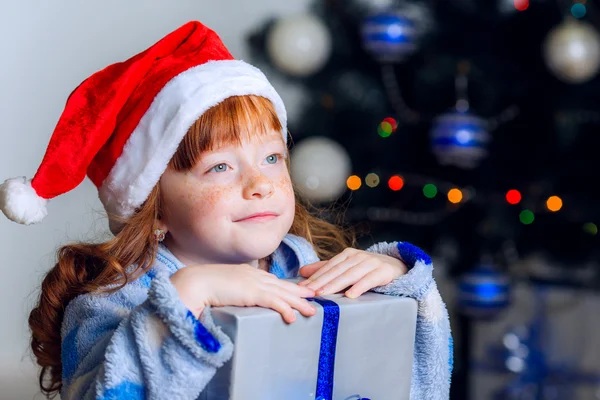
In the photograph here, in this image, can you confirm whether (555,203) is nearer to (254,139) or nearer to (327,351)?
(254,139)

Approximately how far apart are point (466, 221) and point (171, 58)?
1.30 metres

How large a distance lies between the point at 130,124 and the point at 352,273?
0.39m

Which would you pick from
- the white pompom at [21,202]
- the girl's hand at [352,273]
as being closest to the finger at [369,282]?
the girl's hand at [352,273]

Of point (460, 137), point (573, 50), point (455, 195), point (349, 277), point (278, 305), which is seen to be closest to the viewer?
point (278, 305)

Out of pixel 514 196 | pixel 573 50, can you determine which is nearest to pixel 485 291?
pixel 514 196

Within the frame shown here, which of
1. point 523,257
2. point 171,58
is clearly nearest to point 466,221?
point 523,257

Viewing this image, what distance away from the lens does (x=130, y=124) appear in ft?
3.51

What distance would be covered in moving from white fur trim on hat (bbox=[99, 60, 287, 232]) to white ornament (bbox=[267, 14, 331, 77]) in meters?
1.07

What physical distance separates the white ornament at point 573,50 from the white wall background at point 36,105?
871mm

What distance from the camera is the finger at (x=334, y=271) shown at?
0.88m

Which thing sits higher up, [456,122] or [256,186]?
[456,122]

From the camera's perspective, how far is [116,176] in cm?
109

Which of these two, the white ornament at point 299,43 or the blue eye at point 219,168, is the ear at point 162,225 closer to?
the blue eye at point 219,168

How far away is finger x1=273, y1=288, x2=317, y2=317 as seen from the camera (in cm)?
77
